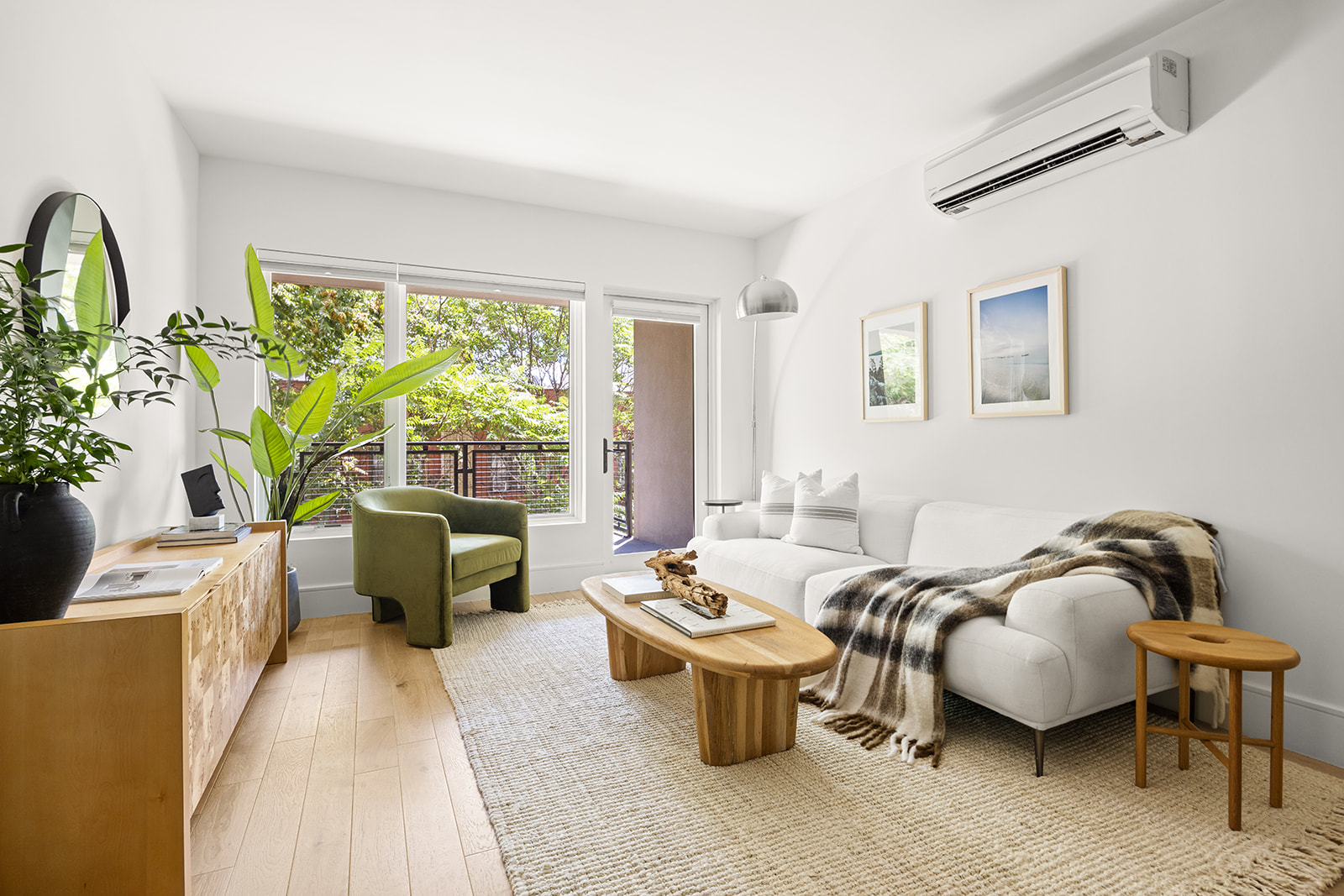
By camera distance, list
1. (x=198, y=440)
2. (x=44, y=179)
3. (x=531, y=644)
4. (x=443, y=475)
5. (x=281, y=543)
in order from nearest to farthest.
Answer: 1. (x=44, y=179)
2. (x=281, y=543)
3. (x=531, y=644)
4. (x=198, y=440)
5. (x=443, y=475)

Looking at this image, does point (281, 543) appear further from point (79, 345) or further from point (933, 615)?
point (933, 615)

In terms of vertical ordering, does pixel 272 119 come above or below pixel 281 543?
above

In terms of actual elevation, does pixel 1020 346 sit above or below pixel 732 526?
above

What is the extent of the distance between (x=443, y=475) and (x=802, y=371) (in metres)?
2.51

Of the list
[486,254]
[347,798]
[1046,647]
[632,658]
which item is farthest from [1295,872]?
[486,254]

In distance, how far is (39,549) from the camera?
134 cm

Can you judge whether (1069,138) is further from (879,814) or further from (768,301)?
(879,814)

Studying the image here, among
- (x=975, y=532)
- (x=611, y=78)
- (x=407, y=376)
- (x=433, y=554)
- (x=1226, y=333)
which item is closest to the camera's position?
(x=1226, y=333)

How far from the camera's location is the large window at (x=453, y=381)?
13.4 ft

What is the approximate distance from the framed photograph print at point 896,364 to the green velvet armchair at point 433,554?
7.16 feet

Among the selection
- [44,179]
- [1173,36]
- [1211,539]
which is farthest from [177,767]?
[1173,36]

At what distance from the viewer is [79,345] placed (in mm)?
1405

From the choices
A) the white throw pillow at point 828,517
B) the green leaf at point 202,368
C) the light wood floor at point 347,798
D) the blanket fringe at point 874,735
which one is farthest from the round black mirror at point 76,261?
the white throw pillow at point 828,517

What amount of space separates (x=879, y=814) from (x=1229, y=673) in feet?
3.31
